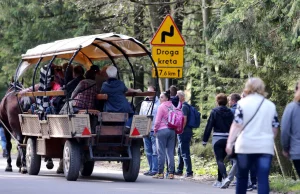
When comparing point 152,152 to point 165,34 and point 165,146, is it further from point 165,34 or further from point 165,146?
point 165,34

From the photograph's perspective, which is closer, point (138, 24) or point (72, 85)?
point (72, 85)

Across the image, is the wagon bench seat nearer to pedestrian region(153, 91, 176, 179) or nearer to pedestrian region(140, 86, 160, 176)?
pedestrian region(153, 91, 176, 179)

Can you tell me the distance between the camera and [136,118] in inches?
697

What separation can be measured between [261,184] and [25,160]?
30.9 ft

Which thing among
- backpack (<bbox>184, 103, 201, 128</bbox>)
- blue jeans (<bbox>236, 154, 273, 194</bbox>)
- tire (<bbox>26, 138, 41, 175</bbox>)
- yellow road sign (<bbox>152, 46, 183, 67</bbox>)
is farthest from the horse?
blue jeans (<bbox>236, 154, 273, 194</bbox>)

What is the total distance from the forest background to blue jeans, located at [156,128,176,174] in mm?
1890

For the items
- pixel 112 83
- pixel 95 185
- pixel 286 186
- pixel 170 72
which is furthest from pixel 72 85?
pixel 286 186

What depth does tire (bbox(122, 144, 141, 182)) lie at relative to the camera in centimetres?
1772

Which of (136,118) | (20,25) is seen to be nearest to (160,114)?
(136,118)

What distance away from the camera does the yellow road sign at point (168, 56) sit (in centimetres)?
1934

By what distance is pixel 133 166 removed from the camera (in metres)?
17.7

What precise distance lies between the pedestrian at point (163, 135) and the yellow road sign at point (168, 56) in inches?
26.9

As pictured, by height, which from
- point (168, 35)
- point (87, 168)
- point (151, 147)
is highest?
point (168, 35)

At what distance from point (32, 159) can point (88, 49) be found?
3.21 m
